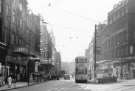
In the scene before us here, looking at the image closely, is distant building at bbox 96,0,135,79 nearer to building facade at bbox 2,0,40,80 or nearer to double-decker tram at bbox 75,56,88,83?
double-decker tram at bbox 75,56,88,83

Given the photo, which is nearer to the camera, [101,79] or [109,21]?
[101,79]

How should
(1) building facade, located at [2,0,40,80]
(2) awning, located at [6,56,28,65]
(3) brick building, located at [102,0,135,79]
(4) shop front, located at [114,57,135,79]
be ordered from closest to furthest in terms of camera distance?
(1) building facade, located at [2,0,40,80] < (2) awning, located at [6,56,28,65] < (4) shop front, located at [114,57,135,79] < (3) brick building, located at [102,0,135,79]

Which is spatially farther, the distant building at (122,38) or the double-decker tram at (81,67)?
the distant building at (122,38)

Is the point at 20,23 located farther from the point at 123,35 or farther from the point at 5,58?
the point at 123,35

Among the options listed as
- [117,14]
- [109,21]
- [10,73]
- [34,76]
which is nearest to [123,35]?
[117,14]

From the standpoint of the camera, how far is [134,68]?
70750mm

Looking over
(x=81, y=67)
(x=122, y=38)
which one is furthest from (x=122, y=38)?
(x=81, y=67)

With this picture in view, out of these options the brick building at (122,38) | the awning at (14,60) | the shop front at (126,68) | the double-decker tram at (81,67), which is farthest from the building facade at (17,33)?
the shop front at (126,68)

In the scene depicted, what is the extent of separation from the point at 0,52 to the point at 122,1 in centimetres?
4030

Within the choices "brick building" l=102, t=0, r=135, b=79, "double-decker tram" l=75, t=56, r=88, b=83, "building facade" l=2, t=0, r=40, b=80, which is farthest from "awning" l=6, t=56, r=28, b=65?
"brick building" l=102, t=0, r=135, b=79

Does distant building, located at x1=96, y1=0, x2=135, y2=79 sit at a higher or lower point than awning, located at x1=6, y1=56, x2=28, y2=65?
higher

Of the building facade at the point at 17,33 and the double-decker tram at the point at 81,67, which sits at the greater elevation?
the building facade at the point at 17,33

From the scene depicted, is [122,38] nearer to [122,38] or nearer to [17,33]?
[122,38]

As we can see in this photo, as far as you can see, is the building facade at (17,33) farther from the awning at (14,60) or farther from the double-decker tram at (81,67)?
the double-decker tram at (81,67)
